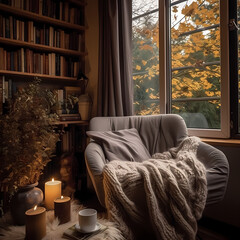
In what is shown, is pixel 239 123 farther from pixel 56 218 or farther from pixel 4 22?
pixel 4 22

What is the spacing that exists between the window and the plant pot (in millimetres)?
1482

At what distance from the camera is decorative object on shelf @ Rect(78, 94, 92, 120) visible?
257 centimetres

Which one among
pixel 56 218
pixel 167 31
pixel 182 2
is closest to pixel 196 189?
pixel 56 218

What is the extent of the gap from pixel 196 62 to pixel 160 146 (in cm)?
87

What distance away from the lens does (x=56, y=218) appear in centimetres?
94

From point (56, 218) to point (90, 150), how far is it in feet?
1.87

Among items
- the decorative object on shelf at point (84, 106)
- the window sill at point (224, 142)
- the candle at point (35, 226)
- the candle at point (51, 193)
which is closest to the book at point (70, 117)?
the decorative object on shelf at point (84, 106)

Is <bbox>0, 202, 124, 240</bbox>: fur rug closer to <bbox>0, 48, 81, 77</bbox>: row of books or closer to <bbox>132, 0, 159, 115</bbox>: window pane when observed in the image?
<bbox>132, 0, 159, 115</bbox>: window pane

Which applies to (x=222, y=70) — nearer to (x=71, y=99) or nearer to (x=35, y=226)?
Answer: (x=71, y=99)

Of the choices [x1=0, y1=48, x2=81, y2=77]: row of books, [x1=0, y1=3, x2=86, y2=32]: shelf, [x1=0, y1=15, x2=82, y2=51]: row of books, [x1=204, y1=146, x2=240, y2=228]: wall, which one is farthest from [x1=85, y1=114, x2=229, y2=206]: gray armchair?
[x1=0, y1=3, x2=86, y2=32]: shelf

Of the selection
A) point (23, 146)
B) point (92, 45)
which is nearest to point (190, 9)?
point (92, 45)

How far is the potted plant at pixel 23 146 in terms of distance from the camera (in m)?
0.93

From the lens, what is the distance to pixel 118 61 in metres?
2.30

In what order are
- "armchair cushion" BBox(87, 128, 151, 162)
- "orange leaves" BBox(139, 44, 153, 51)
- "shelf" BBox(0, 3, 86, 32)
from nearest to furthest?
"armchair cushion" BBox(87, 128, 151, 162) → "shelf" BBox(0, 3, 86, 32) → "orange leaves" BBox(139, 44, 153, 51)
